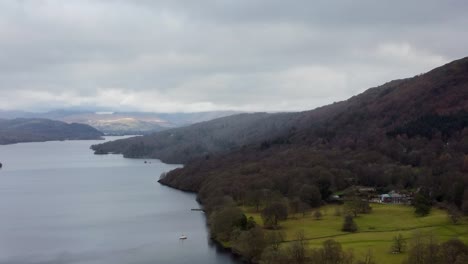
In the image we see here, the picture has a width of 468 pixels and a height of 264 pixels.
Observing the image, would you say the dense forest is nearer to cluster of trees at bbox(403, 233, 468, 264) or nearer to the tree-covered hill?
the tree-covered hill

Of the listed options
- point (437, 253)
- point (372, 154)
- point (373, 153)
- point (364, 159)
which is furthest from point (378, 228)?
point (373, 153)

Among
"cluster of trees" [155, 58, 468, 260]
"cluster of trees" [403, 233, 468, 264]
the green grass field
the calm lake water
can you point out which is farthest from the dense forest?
"cluster of trees" [403, 233, 468, 264]

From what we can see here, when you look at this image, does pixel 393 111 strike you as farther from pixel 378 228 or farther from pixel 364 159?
pixel 378 228

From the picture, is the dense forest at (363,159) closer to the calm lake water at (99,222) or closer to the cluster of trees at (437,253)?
the calm lake water at (99,222)

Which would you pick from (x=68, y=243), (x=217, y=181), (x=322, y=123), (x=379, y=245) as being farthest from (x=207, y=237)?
(x=322, y=123)

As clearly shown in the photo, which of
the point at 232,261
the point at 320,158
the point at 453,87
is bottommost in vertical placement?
the point at 232,261

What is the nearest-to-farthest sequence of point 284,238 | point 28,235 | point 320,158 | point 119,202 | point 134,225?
1. point 284,238
2. point 28,235
3. point 134,225
4. point 119,202
5. point 320,158

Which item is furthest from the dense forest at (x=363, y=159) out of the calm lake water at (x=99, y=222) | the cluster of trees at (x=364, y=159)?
the calm lake water at (x=99, y=222)

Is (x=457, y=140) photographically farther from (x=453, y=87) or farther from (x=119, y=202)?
(x=119, y=202)
